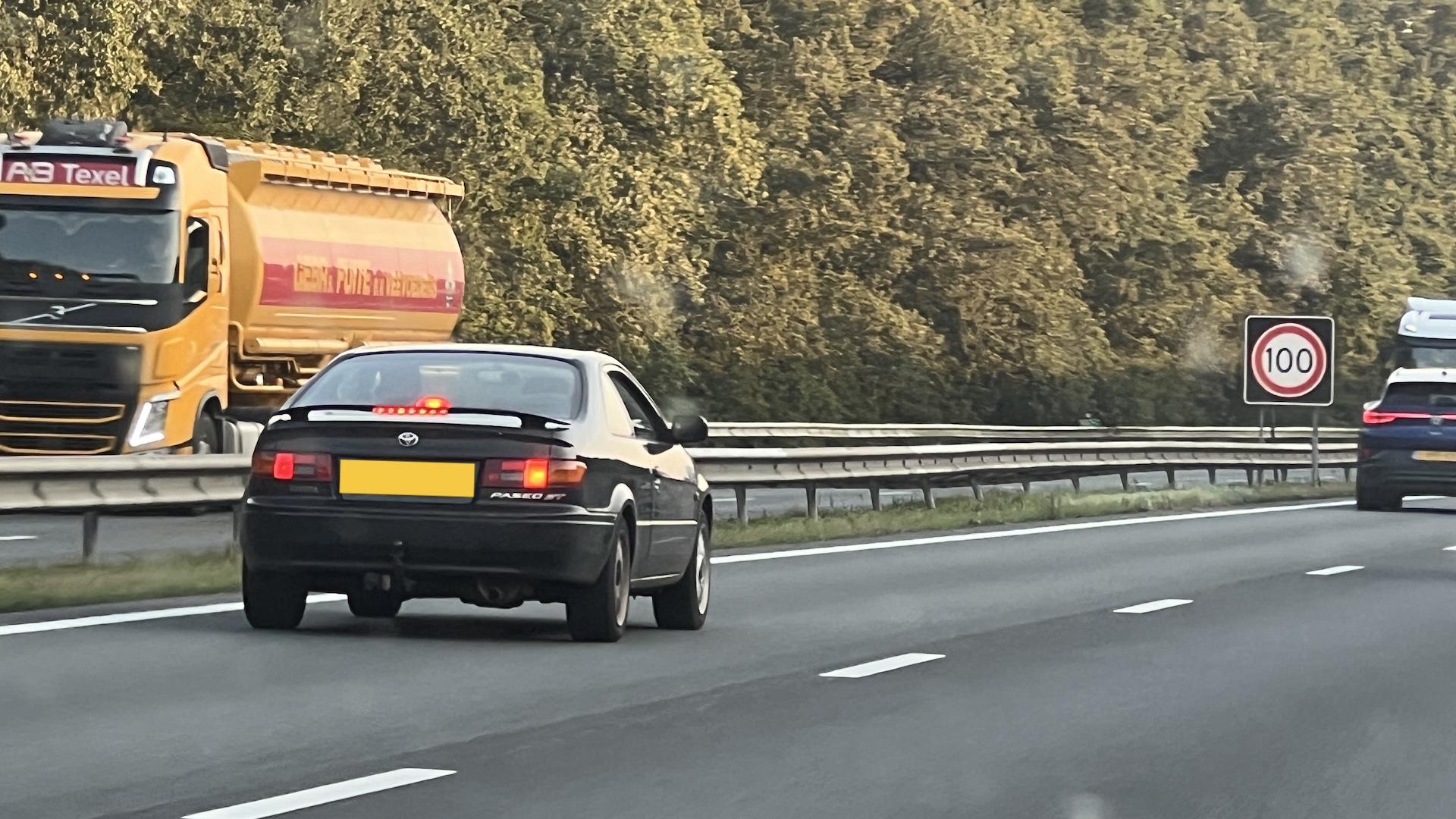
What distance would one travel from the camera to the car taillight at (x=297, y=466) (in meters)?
11.9

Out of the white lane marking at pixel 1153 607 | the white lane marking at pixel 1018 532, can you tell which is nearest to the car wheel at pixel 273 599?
the white lane marking at pixel 1153 607

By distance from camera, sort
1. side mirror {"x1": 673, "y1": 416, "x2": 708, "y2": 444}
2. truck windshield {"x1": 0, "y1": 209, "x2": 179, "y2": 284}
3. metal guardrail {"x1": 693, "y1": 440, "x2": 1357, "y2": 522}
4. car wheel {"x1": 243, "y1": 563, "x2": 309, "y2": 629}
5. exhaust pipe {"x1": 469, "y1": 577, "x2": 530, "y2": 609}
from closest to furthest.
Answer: exhaust pipe {"x1": 469, "y1": 577, "x2": 530, "y2": 609} → car wheel {"x1": 243, "y1": 563, "x2": 309, "y2": 629} → side mirror {"x1": 673, "y1": 416, "x2": 708, "y2": 444} → metal guardrail {"x1": 693, "y1": 440, "x2": 1357, "y2": 522} → truck windshield {"x1": 0, "y1": 209, "x2": 179, "y2": 284}

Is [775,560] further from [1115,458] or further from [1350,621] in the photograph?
[1115,458]

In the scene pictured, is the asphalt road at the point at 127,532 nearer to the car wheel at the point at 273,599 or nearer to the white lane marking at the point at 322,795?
the car wheel at the point at 273,599

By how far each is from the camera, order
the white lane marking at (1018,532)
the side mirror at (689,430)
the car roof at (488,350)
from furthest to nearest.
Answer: the white lane marking at (1018,532) < the side mirror at (689,430) < the car roof at (488,350)

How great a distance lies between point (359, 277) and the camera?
32500mm

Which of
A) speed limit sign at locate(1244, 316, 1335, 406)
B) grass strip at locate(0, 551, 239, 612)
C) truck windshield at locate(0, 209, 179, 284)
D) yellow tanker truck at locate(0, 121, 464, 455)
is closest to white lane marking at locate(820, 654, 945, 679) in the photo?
grass strip at locate(0, 551, 239, 612)

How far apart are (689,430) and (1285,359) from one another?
2538 cm

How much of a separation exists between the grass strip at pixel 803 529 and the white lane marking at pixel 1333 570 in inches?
166

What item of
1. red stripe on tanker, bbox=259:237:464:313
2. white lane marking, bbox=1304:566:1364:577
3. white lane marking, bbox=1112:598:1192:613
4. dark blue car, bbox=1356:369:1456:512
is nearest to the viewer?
white lane marking, bbox=1112:598:1192:613

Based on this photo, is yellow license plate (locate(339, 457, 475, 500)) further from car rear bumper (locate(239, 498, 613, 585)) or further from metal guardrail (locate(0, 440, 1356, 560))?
metal guardrail (locate(0, 440, 1356, 560))

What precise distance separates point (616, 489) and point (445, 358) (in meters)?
1.01

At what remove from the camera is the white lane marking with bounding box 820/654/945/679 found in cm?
1140

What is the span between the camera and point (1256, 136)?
7600 centimetres
